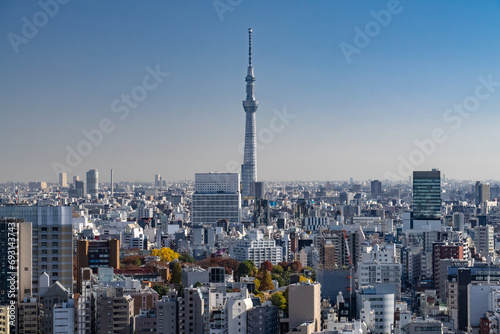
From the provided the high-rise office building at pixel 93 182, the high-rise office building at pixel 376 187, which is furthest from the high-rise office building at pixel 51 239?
the high-rise office building at pixel 376 187

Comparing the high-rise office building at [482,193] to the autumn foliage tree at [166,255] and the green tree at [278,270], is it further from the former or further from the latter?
the green tree at [278,270]

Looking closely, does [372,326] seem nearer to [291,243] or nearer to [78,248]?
[78,248]

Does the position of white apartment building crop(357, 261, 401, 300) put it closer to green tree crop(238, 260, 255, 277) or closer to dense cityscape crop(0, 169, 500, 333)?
dense cityscape crop(0, 169, 500, 333)

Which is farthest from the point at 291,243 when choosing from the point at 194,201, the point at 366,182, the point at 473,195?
the point at 366,182

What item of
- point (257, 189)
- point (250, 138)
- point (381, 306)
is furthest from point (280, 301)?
point (250, 138)

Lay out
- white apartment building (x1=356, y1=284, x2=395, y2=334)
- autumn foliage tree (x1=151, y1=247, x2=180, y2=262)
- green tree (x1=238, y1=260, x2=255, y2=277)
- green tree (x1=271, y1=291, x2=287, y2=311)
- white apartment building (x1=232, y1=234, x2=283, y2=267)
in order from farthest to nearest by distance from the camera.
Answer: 1. white apartment building (x1=232, y1=234, x2=283, y2=267)
2. autumn foliage tree (x1=151, y1=247, x2=180, y2=262)
3. green tree (x1=238, y1=260, x2=255, y2=277)
4. white apartment building (x1=356, y1=284, x2=395, y2=334)
5. green tree (x1=271, y1=291, x2=287, y2=311)

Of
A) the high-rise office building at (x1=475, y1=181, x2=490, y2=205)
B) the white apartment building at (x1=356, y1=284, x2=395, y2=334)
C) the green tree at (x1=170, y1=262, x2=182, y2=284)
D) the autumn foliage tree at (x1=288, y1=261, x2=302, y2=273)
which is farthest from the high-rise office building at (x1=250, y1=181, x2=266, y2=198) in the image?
the white apartment building at (x1=356, y1=284, x2=395, y2=334)
